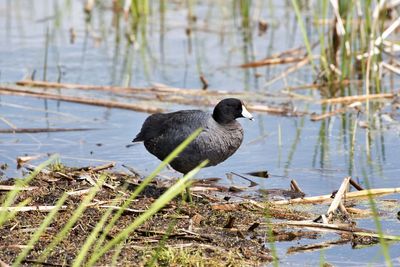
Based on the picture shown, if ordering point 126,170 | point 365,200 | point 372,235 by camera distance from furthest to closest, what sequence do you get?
point 126,170 < point 365,200 < point 372,235

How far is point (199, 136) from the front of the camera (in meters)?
4.95

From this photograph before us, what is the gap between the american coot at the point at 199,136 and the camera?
4.95 m

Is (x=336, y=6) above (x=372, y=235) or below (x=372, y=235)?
above

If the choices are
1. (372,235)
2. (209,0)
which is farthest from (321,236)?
(209,0)

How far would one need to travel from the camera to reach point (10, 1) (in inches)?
448

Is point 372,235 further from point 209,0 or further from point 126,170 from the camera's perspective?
point 209,0

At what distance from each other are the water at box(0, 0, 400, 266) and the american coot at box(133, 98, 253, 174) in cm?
50

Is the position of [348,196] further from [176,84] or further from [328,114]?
[176,84]

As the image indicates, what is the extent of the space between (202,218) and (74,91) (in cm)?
348

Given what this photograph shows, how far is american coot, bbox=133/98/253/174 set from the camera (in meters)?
4.95

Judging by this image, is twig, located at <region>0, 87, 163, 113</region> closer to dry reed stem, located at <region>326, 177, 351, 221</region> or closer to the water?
the water

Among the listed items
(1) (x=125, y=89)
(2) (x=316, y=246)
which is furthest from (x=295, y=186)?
(1) (x=125, y=89)

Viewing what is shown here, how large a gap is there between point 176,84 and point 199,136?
3.27 metres

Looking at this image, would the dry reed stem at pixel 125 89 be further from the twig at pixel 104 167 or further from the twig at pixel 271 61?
the twig at pixel 104 167
